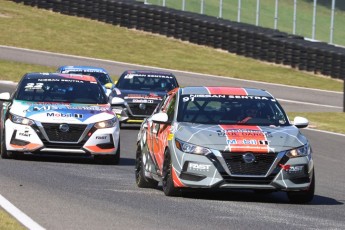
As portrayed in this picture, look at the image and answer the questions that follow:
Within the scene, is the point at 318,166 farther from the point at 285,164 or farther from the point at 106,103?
the point at 285,164

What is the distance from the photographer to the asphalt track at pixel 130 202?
36.0 feet

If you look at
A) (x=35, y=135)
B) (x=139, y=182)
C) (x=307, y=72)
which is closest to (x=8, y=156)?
(x=35, y=135)

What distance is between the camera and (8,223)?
1044 cm

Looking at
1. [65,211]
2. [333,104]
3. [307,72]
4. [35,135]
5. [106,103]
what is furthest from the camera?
[307,72]

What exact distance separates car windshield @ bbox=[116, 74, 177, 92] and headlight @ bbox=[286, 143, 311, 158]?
50.4 ft

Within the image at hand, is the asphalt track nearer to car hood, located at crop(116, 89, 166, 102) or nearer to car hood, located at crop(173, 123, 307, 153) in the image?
car hood, located at crop(173, 123, 307, 153)

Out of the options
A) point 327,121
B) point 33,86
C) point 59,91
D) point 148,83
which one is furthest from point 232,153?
point 327,121

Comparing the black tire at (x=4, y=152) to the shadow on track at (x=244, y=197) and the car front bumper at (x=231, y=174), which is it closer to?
the shadow on track at (x=244, y=197)

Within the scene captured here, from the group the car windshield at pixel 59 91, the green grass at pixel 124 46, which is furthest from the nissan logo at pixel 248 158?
the green grass at pixel 124 46

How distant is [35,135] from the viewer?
1758 cm

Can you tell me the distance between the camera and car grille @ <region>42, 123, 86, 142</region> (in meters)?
17.6

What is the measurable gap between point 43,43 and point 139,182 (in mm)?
37406

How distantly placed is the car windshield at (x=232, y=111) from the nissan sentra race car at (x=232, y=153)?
12mm

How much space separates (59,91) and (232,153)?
6571 mm
